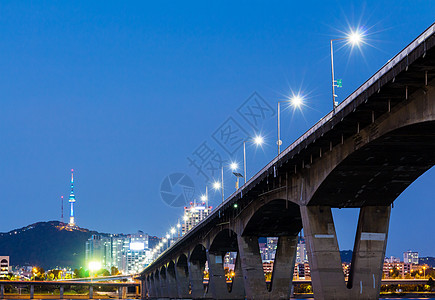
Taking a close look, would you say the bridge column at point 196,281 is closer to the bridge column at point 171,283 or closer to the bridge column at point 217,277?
the bridge column at point 217,277

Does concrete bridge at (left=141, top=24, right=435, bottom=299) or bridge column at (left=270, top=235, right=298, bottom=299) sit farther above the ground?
concrete bridge at (left=141, top=24, right=435, bottom=299)

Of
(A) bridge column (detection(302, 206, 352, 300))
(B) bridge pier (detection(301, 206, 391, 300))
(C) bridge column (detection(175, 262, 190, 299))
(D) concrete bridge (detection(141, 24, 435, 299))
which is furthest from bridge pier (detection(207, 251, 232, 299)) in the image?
(B) bridge pier (detection(301, 206, 391, 300))

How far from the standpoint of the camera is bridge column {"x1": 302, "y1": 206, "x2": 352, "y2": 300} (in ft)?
174

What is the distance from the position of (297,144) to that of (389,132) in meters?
13.5

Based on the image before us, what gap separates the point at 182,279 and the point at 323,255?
99515 mm

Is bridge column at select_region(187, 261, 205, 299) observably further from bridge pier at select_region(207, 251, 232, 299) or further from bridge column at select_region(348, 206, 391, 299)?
bridge column at select_region(348, 206, 391, 299)

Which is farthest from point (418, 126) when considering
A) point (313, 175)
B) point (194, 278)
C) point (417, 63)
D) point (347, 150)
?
point (194, 278)

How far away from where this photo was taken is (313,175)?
171 ft

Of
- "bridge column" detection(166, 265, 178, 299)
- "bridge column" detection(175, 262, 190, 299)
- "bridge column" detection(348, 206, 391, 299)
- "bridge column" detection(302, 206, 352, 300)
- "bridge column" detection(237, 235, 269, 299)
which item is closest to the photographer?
"bridge column" detection(302, 206, 352, 300)

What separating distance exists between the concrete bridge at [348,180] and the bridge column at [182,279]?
61300 millimetres

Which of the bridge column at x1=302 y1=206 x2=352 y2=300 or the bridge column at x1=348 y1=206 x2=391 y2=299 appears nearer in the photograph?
the bridge column at x1=302 y1=206 x2=352 y2=300

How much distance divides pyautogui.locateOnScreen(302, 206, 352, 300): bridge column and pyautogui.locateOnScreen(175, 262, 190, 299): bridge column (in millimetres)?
96005

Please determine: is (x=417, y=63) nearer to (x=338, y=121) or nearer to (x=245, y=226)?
(x=338, y=121)

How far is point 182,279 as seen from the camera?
149 metres
